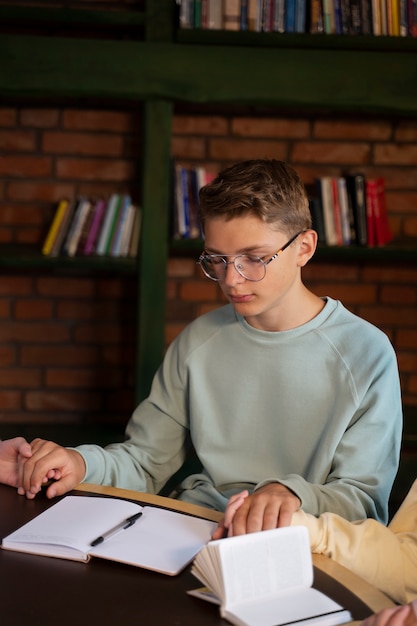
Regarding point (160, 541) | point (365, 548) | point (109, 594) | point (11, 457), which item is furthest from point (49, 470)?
point (365, 548)

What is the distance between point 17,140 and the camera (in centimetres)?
335

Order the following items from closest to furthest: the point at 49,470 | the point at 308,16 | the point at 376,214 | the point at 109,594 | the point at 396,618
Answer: the point at 396,618
the point at 109,594
the point at 49,470
the point at 308,16
the point at 376,214

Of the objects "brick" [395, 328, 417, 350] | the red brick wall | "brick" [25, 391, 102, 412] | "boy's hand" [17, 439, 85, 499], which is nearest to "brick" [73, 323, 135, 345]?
the red brick wall

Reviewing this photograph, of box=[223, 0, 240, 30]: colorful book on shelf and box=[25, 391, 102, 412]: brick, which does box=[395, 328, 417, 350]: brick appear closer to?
box=[25, 391, 102, 412]: brick

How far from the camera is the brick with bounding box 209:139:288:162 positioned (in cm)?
340

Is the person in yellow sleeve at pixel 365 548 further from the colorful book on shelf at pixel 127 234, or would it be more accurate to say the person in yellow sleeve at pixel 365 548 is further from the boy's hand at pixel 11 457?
the colorful book on shelf at pixel 127 234

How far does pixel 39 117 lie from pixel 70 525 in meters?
2.33

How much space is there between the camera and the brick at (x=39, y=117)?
334cm

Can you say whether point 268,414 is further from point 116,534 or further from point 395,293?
point 395,293

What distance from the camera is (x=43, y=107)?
131 inches

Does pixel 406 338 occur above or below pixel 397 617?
above

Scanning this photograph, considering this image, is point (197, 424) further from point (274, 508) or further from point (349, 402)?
point (274, 508)

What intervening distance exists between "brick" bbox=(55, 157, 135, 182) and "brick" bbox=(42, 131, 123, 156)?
1.2 inches

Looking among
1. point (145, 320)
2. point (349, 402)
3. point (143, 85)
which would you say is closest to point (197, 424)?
point (349, 402)
